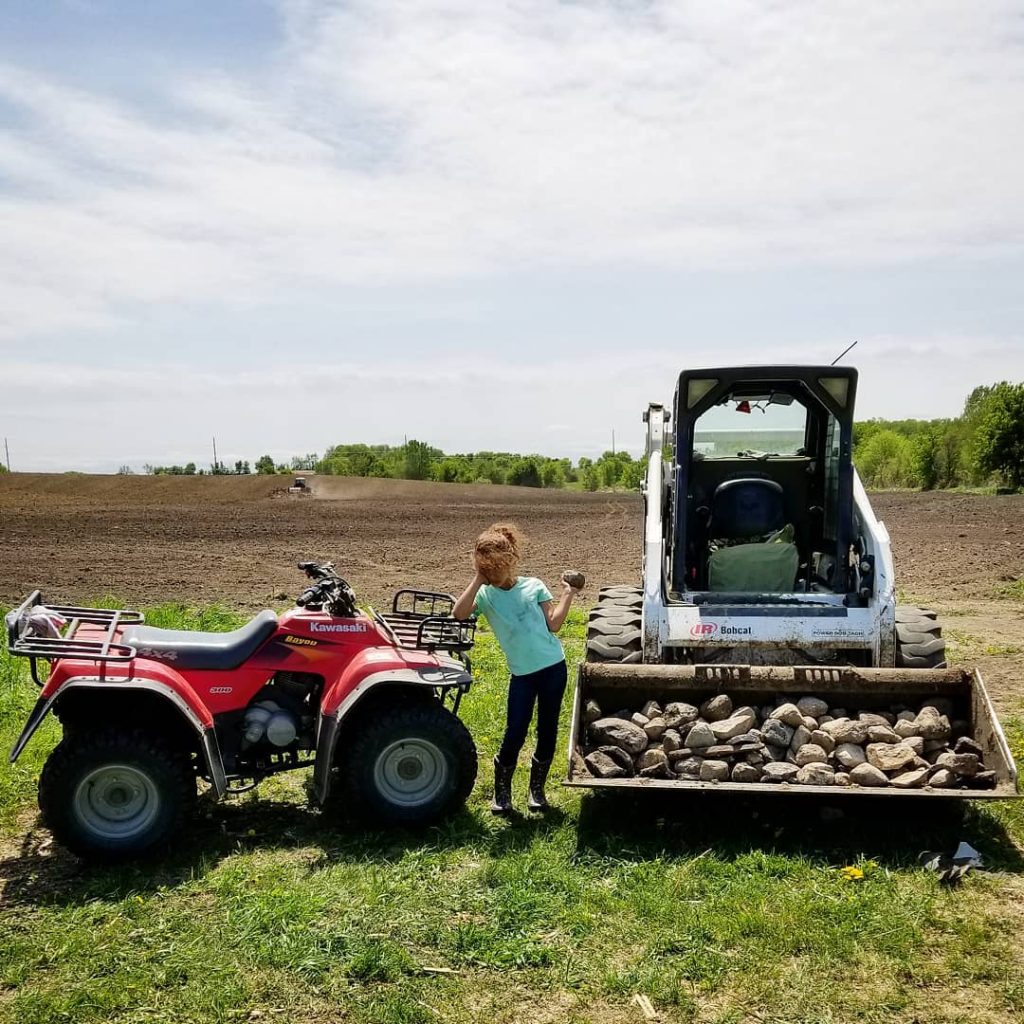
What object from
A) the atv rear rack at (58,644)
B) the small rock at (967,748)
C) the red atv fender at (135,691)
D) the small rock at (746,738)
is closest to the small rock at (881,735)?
the small rock at (967,748)

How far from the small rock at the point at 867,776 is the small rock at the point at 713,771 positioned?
658mm

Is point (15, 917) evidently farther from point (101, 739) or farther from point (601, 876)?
point (601, 876)

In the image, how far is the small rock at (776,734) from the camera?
5.80 metres

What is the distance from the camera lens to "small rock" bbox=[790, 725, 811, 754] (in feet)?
19.0

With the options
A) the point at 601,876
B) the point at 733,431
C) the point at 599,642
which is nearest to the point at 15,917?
the point at 601,876

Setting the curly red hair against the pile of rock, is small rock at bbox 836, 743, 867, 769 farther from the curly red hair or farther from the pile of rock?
the curly red hair

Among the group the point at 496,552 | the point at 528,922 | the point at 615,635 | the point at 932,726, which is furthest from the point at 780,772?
the point at 615,635

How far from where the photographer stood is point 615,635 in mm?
7426

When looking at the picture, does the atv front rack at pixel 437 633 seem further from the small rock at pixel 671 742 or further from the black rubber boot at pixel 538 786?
the small rock at pixel 671 742

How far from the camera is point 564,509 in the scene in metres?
39.5

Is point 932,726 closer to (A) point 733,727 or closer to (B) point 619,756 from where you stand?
(A) point 733,727

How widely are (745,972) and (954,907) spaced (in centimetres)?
118

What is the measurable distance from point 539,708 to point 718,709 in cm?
106

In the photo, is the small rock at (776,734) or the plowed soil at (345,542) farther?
the plowed soil at (345,542)
